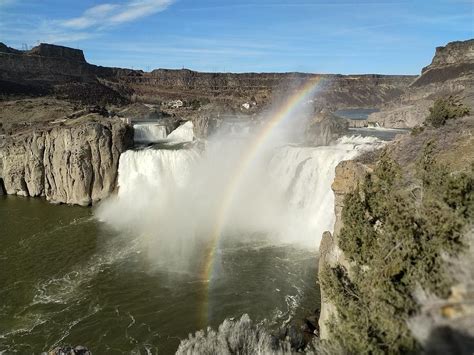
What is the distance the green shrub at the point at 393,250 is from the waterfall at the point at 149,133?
106 ft

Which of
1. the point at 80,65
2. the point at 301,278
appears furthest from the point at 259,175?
the point at 80,65

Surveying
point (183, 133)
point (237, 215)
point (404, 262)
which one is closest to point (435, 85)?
point (183, 133)

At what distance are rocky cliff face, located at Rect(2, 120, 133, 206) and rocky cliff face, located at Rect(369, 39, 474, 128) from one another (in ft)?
108

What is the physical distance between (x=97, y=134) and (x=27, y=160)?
22.0 ft

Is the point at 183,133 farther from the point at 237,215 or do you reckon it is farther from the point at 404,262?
the point at 404,262

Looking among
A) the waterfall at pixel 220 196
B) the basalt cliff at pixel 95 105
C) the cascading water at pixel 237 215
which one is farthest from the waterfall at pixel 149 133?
the cascading water at pixel 237 215

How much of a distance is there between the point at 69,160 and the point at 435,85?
184 ft

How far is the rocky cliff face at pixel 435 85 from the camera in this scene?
4936 cm

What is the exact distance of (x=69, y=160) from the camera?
30.2m

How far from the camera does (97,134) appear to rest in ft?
97.8

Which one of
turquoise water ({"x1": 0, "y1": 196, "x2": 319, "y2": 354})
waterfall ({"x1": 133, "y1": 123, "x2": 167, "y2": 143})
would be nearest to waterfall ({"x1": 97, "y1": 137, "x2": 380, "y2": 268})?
turquoise water ({"x1": 0, "y1": 196, "x2": 319, "y2": 354})

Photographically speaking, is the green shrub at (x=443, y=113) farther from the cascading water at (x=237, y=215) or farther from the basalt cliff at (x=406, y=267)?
the basalt cliff at (x=406, y=267)

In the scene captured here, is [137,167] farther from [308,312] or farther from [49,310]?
[308,312]

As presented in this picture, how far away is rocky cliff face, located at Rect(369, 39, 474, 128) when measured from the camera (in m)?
49.4
